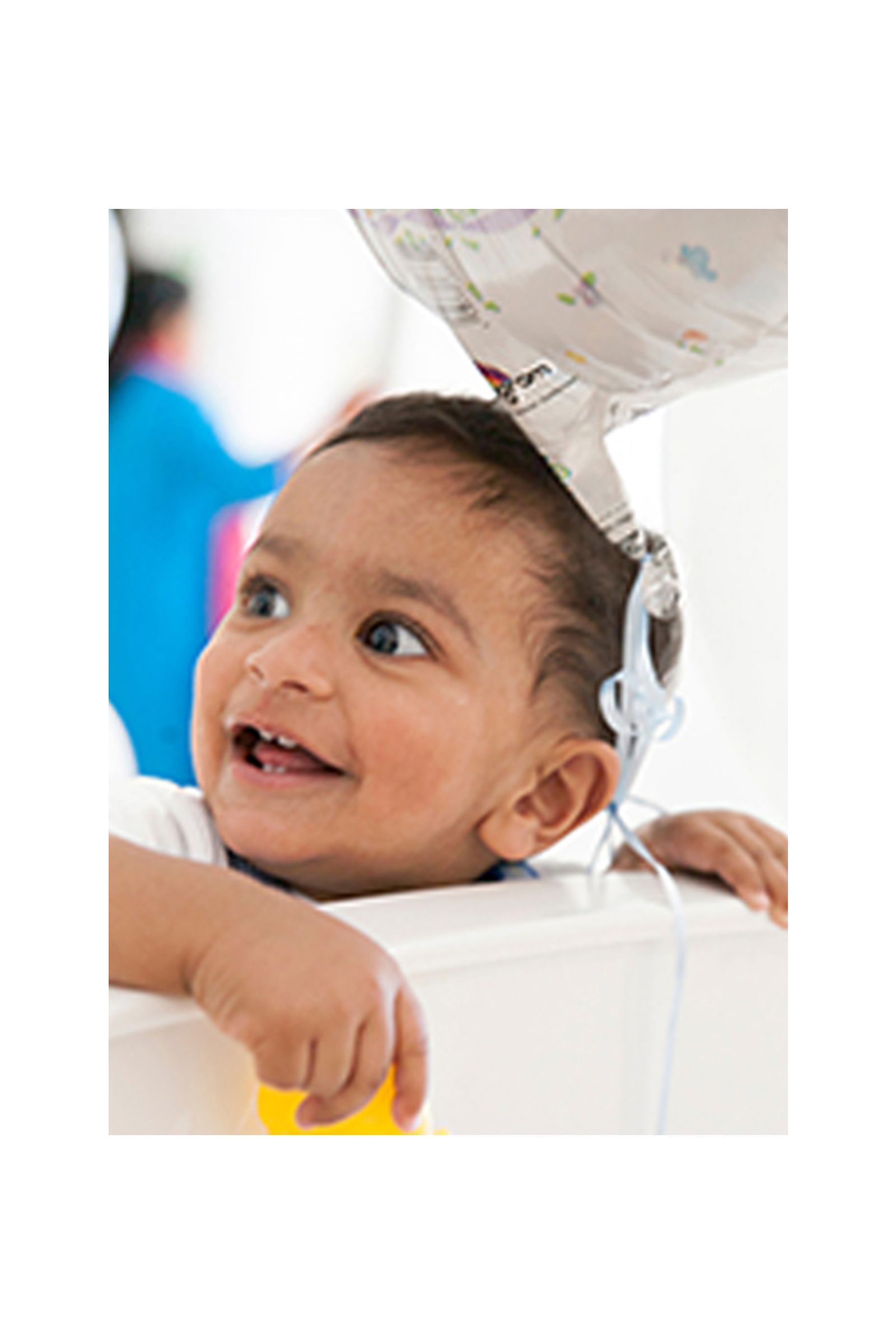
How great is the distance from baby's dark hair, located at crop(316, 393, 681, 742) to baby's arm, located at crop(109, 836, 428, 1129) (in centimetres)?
33

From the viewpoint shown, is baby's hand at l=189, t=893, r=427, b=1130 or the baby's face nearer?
baby's hand at l=189, t=893, r=427, b=1130

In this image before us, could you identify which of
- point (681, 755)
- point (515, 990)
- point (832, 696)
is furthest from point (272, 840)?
point (681, 755)

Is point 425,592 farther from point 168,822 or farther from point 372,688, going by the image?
point 168,822

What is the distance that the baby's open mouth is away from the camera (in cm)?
76

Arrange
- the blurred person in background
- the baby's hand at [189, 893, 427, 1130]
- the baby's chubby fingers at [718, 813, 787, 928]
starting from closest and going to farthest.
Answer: the baby's hand at [189, 893, 427, 1130] < the baby's chubby fingers at [718, 813, 787, 928] < the blurred person in background

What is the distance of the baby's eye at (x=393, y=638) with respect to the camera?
30.1 inches

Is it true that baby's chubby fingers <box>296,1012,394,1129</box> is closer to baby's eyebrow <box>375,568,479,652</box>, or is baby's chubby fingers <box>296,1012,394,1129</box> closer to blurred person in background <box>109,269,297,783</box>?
baby's eyebrow <box>375,568,479,652</box>

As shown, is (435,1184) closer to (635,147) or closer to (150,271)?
(635,147)

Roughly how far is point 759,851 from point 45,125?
0.58 metres

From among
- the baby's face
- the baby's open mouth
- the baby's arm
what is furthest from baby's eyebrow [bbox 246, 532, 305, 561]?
the baby's arm

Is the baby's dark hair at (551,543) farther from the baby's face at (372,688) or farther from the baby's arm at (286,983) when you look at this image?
the baby's arm at (286,983)

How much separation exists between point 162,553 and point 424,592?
15.0 inches

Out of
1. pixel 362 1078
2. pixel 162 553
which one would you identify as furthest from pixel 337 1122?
pixel 162 553

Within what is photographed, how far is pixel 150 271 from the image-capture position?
35.2 inches
